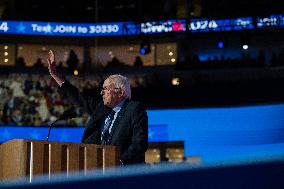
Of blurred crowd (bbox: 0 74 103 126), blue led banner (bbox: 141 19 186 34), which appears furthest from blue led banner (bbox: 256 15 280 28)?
blurred crowd (bbox: 0 74 103 126)

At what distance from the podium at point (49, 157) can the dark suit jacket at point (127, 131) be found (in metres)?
0.32

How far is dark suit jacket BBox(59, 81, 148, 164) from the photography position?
2605 mm

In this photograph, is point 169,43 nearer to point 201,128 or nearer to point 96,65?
point 96,65

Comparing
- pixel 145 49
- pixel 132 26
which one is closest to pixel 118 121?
pixel 145 49

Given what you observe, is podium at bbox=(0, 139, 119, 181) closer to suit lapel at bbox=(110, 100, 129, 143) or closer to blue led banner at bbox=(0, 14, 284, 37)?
suit lapel at bbox=(110, 100, 129, 143)

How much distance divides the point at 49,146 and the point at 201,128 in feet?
28.9

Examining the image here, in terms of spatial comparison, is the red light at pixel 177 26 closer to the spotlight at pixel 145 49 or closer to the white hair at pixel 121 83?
the spotlight at pixel 145 49

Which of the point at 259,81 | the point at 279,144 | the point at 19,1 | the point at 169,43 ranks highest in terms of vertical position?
the point at 19,1

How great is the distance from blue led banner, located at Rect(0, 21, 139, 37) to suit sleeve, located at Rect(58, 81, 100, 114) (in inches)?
447

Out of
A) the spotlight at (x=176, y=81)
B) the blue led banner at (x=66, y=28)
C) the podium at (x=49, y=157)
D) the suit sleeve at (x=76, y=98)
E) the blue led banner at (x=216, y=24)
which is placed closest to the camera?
the podium at (x=49, y=157)

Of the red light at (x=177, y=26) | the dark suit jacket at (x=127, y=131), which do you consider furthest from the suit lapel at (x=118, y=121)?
the red light at (x=177, y=26)

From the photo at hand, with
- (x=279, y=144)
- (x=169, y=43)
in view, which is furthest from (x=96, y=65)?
(x=279, y=144)

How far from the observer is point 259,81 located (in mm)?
11336

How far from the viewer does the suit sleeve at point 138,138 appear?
2590 millimetres
